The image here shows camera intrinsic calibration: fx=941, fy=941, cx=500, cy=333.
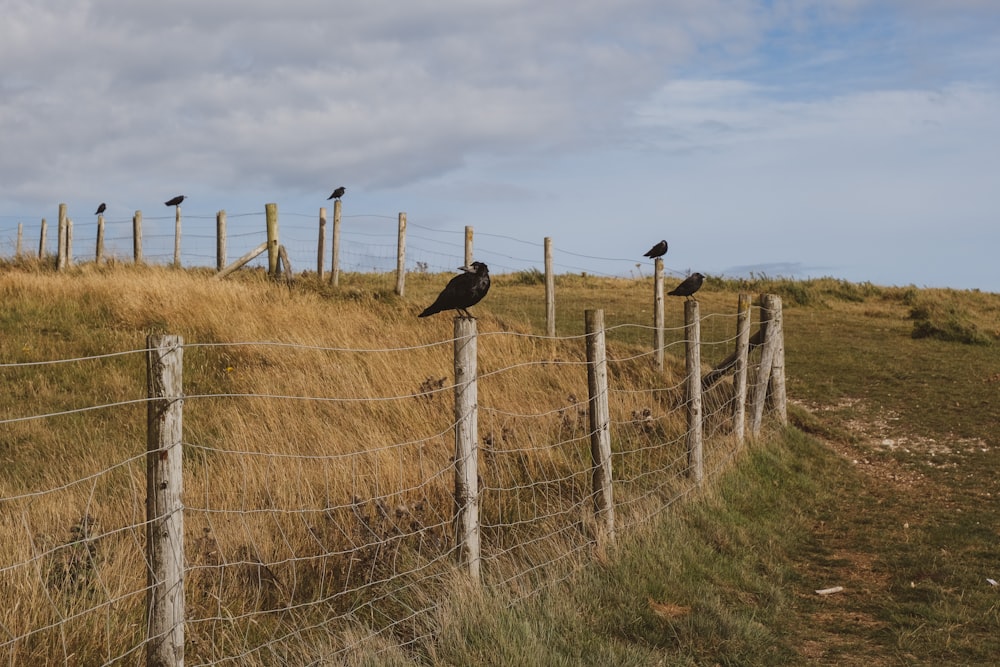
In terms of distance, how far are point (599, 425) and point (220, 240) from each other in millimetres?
16220

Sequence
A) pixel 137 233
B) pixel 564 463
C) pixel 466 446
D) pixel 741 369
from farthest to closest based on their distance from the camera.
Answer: pixel 137 233, pixel 741 369, pixel 564 463, pixel 466 446

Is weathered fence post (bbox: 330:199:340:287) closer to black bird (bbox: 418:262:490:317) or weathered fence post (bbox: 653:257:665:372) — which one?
weathered fence post (bbox: 653:257:665:372)

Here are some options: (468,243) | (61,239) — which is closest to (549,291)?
(468,243)

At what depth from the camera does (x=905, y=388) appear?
49.7 feet

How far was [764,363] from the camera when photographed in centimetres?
1100

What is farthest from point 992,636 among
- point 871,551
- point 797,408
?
point 797,408

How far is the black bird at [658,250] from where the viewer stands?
583 inches

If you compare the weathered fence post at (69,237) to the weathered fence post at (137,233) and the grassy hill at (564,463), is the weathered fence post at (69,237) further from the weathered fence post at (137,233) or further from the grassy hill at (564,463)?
the grassy hill at (564,463)

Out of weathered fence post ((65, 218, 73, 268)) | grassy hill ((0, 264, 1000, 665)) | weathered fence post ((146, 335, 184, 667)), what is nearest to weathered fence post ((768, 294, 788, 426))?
grassy hill ((0, 264, 1000, 665))

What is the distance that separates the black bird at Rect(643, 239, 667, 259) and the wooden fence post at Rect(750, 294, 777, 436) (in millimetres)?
3453

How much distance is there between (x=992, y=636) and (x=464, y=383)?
12.2 feet

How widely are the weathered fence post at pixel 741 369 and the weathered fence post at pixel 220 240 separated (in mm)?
13743

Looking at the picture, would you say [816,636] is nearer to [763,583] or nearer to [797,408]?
[763,583]

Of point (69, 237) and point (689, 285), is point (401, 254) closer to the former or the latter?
point (689, 285)
